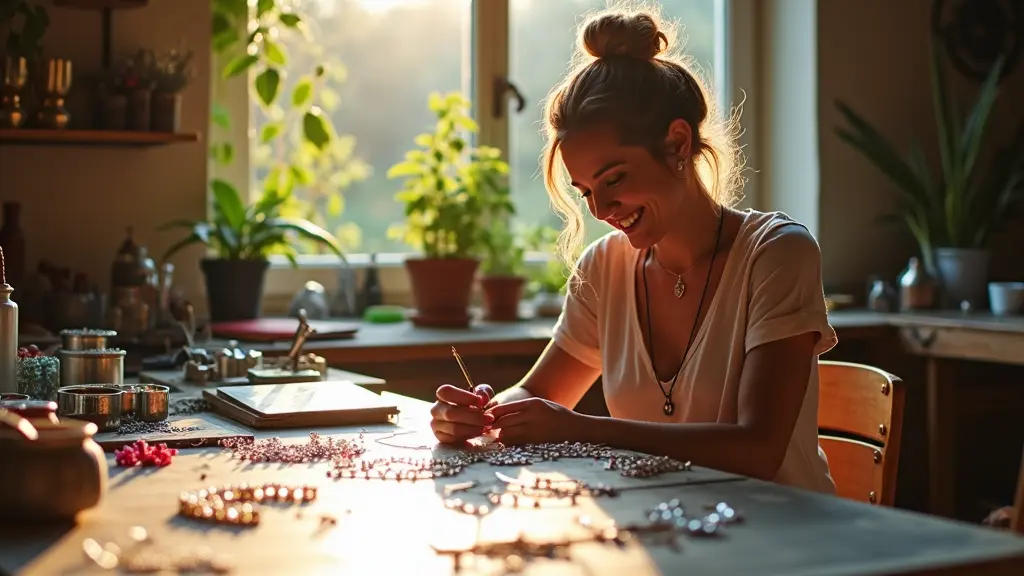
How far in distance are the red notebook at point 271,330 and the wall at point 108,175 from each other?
41 cm

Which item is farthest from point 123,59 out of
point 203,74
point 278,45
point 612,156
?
point 612,156

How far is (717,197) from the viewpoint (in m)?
2.07

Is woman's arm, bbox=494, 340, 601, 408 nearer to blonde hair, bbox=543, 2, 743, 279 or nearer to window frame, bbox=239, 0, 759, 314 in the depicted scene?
blonde hair, bbox=543, 2, 743, 279

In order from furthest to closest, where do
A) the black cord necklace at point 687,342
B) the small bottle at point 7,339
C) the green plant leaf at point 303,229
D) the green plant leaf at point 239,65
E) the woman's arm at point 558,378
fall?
the green plant leaf at point 239,65 → the green plant leaf at point 303,229 → the woman's arm at point 558,378 → the black cord necklace at point 687,342 → the small bottle at point 7,339

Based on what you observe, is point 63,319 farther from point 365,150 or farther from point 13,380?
point 365,150

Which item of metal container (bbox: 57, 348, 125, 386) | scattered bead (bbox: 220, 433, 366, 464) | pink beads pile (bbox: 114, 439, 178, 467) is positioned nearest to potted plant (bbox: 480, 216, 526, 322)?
metal container (bbox: 57, 348, 125, 386)

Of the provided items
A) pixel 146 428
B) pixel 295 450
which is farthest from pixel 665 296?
pixel 146 428

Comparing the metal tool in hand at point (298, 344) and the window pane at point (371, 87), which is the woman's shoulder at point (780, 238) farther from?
the window pane at point (371, 87)

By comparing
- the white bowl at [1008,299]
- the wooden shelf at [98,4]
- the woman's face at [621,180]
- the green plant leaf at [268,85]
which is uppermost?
the wooden shelf at [98,4]

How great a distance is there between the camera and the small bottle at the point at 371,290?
3.62 metres

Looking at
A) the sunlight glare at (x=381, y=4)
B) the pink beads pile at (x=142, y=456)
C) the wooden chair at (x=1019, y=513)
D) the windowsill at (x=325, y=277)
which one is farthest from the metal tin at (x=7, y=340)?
the sunlight glare at (x=381, y=4)

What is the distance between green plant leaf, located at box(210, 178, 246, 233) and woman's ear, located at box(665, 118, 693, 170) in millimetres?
1624

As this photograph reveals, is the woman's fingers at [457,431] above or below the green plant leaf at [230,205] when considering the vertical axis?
below

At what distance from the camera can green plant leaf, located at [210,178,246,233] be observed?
3.20 m
